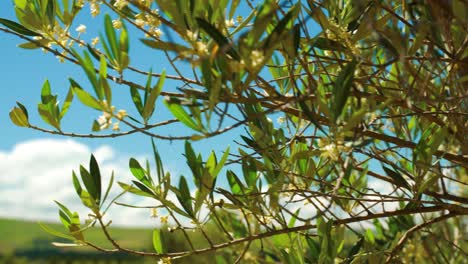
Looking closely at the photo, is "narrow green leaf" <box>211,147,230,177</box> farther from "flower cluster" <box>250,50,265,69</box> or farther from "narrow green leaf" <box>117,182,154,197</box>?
"flower cluster" <box>250,50,265,69</box>

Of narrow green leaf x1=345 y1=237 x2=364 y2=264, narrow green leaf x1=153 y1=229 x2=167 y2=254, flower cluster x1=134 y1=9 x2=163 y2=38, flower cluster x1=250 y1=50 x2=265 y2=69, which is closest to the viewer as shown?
flower cluster x1=250 y1=50 x2=265 y2=69

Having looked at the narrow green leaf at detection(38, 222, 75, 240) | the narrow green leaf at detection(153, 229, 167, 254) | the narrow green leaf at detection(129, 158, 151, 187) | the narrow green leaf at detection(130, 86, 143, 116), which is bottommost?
the narrow green leaf at detection(153, 229, 167, 254)

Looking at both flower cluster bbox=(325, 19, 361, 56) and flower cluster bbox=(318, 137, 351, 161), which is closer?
flower cluster bbox=(318, 137, 351, 161)

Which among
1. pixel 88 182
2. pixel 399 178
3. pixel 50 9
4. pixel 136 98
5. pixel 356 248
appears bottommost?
pixel 356 248

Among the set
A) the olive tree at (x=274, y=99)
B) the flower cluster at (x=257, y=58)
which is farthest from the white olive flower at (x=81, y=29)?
the flower cluster at (x=257, y=58)

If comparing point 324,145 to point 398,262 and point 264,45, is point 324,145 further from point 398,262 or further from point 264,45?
point 398,262

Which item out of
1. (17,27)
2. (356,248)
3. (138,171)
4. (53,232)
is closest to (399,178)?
(356,248)

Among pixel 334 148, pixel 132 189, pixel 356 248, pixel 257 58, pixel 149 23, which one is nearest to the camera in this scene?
pixel 257 58

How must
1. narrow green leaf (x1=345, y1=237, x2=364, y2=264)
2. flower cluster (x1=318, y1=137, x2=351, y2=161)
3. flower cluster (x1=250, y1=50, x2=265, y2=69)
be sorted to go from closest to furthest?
flower cluster (x1=250, y1=50, x2=265, y2=69) < flower cluster (x1=318, y1=137, x2=351, y2=161) < narrow green leaf (x1=345, y1=237, x2=364, y2=264)

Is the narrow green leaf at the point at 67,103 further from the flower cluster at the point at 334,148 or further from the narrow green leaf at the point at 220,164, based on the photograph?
the flower cluster at the point at 334,148

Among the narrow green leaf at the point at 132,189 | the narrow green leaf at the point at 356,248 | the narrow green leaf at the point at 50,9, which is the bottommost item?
the narrow green leaf at the point at 356,248

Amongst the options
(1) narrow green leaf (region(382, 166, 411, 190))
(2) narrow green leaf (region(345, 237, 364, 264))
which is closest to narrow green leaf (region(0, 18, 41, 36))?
(1) narrow green leaf (region(382, 166, 411, 190))

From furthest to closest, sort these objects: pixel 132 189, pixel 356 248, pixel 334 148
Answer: pixel 356 248 → pixel 132 189 → pixel 334 148

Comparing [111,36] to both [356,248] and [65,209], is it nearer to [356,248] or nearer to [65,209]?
[65,209]
